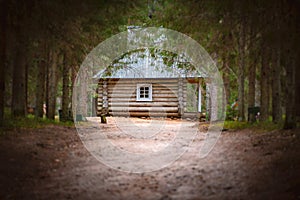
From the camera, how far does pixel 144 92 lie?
18094 mm

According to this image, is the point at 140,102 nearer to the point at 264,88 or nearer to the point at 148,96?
the point at 148,96

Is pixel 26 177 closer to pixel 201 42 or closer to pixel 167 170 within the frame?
pixel 167 170

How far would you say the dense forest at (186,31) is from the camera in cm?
666

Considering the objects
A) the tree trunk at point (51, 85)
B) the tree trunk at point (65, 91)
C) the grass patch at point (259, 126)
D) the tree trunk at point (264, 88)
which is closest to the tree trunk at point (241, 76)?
the grass patch at point (259, 126)

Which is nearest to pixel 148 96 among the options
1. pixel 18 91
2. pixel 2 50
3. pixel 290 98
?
pixel 18 91

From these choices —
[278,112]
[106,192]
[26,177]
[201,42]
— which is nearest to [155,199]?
[106,192]

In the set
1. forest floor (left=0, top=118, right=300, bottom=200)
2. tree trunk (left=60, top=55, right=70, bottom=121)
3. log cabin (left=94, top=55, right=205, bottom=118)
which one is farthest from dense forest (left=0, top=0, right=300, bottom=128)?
log cabin (left=94, top=55, right=205, bottom=118)

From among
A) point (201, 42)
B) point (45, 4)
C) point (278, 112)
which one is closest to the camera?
point (45, 4)

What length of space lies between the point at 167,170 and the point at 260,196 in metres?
1.56

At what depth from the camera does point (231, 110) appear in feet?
34.2

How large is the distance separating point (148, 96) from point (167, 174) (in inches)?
524

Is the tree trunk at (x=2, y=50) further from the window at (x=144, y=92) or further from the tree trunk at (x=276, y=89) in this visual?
the window at (x=144, y=92)

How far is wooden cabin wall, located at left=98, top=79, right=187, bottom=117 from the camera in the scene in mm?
17828

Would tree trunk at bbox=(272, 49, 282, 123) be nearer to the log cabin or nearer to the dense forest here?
the dense forest
